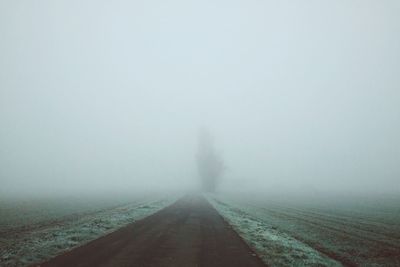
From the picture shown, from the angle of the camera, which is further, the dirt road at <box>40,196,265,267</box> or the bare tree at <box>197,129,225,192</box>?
the bare tree at <box>197,129,225,192</box>

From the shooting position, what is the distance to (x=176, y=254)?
53.3ft

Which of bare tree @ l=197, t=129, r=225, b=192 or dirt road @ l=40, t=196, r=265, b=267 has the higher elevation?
bare tree @ l=197, t=129, r=225, b=192

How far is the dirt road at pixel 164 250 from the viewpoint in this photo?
14516 mm

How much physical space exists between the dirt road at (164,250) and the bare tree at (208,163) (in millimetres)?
96583

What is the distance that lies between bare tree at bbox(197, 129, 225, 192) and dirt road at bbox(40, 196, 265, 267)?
317 feet

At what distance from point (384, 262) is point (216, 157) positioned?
351 feet

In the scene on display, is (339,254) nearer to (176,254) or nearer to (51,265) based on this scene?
(176,254)

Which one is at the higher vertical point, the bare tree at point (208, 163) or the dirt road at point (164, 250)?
the bare tree at point (208, 163)

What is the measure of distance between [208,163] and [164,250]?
105 metres

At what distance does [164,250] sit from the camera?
17219mm

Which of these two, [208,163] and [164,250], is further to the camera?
[208,163]

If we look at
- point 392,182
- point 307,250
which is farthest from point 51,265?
point 392,182

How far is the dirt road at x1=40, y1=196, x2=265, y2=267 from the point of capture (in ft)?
47.6

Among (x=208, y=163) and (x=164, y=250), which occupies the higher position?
(x=208, y=163)
